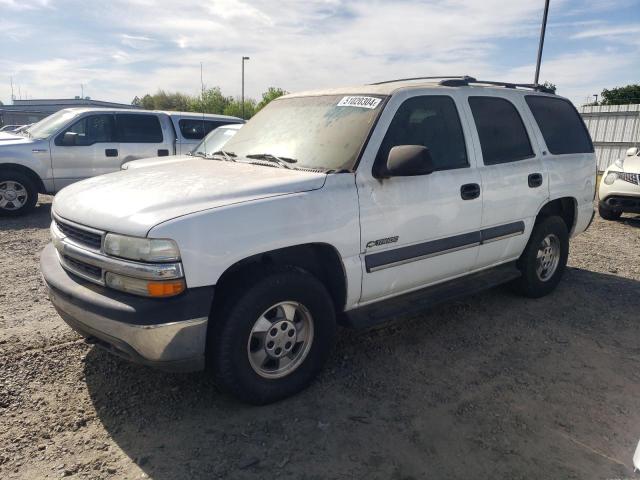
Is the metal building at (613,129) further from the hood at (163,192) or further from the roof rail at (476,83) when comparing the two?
the hood at (163,192)

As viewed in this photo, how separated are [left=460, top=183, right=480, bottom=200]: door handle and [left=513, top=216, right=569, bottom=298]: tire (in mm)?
1138

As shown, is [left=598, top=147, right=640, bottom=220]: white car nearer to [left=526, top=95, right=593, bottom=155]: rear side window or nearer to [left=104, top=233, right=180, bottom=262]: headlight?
[left=526, top=95, right=593, bottom=155]: rear side window

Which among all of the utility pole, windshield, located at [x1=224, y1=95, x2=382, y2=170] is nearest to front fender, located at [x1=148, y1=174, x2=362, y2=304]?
windshield, located at [x1=224, y1=95, x2=382, y2=170]

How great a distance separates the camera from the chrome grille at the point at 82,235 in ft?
9.04

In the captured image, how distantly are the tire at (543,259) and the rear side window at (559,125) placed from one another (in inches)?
28.6

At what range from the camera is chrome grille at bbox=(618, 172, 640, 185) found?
816 centimetres

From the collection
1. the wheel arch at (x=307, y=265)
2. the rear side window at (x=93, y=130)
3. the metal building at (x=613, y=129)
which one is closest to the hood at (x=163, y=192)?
the wheel arch at (x=307, y=265)

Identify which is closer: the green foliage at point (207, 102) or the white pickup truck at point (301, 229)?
the white pickup truck at point (301, 229)

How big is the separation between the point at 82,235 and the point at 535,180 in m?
3.68

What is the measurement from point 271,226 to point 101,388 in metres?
1.56

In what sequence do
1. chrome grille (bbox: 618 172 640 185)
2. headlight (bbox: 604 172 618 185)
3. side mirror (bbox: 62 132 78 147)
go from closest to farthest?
chrome grille (bbox: 618 172 640 185) → headlight (bbox: 604 172 618 185) → side mirror (bbox: 62 132 78 147)

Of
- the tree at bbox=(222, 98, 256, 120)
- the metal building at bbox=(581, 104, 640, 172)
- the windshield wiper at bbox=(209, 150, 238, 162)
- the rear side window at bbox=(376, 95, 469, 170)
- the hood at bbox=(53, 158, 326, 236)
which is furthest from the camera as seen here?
the tree at bbox=(222, 98, 256, 120)

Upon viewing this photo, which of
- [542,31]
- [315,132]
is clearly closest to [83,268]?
[315,132]

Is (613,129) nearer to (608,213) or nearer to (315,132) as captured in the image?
(608,213)
